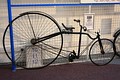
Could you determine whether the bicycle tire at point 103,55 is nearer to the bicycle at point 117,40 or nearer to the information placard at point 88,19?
the bicycle at point 117,40

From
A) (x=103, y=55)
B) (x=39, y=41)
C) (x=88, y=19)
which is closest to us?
(x=39, y=41)

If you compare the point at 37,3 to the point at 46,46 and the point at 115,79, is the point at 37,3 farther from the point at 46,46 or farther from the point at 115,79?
the point at 115,79

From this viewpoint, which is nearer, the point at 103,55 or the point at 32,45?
the point at 32,45

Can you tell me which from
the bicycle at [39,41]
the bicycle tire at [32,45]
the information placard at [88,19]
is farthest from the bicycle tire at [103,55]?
the bicycle tire at [32,45]

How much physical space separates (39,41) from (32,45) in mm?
149

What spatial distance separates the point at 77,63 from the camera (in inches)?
141

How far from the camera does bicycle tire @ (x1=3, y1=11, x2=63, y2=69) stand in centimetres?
332

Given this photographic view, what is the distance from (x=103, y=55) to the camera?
3.74 meters

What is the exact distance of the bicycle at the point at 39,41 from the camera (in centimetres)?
330

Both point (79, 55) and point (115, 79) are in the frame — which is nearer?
point (115, 79)

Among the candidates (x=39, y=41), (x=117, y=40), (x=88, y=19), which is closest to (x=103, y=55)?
(x=117, y=40)

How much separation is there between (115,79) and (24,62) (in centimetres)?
159

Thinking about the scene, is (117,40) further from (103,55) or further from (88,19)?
(88,19)

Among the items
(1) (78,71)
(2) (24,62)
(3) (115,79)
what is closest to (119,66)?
(3) (115,79)
